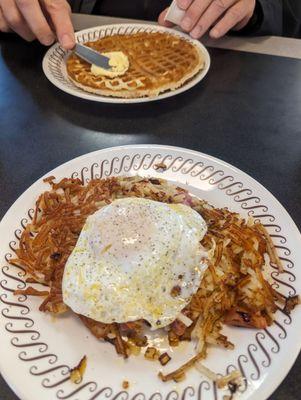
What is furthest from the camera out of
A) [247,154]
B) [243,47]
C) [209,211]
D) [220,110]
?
[243,47]

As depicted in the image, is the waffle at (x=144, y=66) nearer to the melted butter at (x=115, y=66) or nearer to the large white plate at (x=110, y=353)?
the melted butter at (x=115, y=66)

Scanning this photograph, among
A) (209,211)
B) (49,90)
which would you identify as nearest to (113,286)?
(209,211)

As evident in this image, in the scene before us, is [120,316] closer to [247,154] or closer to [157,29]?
[247,154]

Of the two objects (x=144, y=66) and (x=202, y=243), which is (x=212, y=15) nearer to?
(x=144, y=66)

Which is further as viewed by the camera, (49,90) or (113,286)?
(49,90)

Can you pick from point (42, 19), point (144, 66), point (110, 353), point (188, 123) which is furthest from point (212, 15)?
point (110, 353)

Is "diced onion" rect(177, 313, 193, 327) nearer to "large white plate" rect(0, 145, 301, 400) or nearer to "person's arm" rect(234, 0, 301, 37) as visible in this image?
"large white plate" rect(0, 145, 301, 400)

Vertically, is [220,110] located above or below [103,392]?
above
